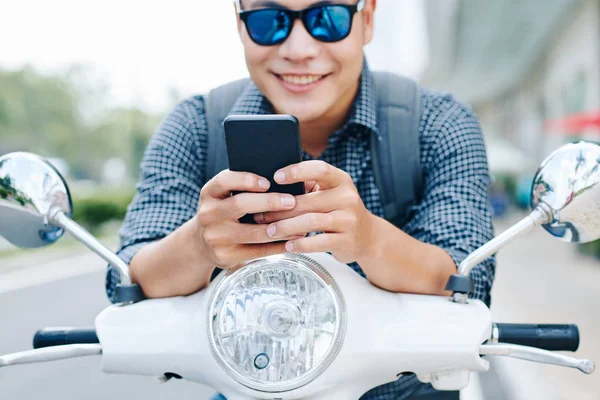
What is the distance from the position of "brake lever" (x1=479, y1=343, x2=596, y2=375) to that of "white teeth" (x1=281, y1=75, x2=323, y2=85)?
689 mm

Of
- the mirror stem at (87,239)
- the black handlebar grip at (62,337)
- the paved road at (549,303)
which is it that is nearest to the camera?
the mirror stem at (87,239)

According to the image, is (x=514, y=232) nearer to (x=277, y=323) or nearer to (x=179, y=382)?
(x=277, y=323)

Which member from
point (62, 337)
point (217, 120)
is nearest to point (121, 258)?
point (62, 337)

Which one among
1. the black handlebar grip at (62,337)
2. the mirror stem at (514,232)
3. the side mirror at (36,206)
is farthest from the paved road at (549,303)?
the side mirror at (36,206)

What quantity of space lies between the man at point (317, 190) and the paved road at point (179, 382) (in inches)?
89.7

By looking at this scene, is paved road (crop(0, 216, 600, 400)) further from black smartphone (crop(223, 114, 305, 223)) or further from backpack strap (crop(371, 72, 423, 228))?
black smartphone (crop(223, 114, 305, 223))

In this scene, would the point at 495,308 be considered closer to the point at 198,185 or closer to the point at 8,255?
the point at 198,185

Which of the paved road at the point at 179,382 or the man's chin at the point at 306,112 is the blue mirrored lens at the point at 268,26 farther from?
the paved road at the point at 179,382

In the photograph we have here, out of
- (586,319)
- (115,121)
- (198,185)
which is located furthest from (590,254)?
(115,121)

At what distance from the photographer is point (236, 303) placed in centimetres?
99

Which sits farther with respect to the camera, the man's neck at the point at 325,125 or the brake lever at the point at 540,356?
the man's neck at the point at 325,125

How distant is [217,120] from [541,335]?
0.91 metres

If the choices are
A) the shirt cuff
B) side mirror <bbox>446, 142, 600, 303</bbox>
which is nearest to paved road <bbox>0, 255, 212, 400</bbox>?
the shirt cuff

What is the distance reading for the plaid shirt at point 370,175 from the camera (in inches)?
56.5
